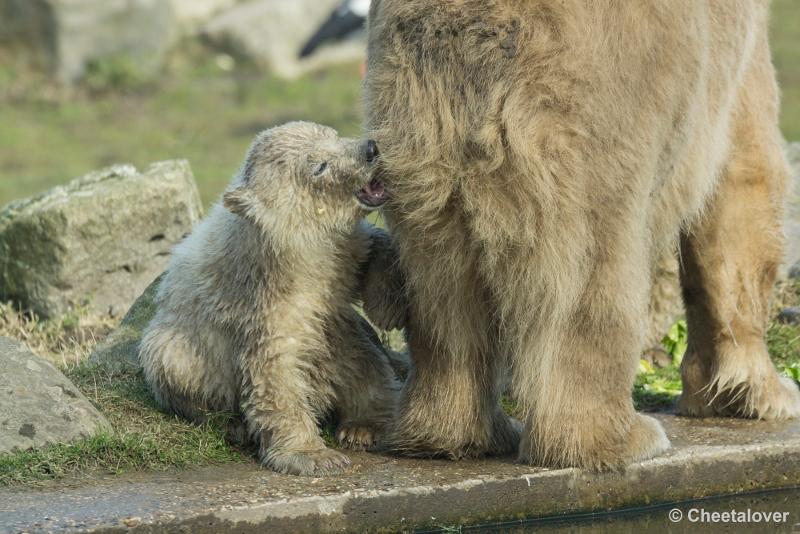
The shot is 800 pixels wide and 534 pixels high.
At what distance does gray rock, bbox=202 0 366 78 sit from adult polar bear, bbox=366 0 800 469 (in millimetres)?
12505

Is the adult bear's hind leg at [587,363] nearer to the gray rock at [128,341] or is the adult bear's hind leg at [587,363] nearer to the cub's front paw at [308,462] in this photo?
the cub's front paw at [308,462]

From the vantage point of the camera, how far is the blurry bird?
16328mm

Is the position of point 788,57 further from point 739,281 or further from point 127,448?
point 127,448

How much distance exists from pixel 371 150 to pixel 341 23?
39.8 feet

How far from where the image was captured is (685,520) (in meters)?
4.80

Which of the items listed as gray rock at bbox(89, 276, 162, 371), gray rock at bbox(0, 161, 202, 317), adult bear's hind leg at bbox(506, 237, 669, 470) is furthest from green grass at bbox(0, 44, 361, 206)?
adult bear's hind leg at bbox(506, 237, 669, 470)

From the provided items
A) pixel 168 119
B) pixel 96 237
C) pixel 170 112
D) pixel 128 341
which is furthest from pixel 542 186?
pixel 170 112

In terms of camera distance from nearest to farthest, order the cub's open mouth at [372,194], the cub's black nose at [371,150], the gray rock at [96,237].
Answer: the cub's black nose at [371,150] < the cub's open mouth at [372,194] < the gray rock at [96,237]

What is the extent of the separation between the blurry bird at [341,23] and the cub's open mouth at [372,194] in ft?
38.3

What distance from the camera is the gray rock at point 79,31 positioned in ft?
51.7

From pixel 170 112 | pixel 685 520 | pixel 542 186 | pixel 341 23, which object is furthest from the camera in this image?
pixel 341 23

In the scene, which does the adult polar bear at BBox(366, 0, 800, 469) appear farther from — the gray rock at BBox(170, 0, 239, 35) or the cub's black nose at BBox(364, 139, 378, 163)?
the gray rock at BBox(170, 0, 239, 35)

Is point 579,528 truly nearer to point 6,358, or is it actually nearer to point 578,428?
point 578,428

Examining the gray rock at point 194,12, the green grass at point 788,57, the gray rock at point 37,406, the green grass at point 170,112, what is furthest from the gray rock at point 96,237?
the gray rock at point 194,12
